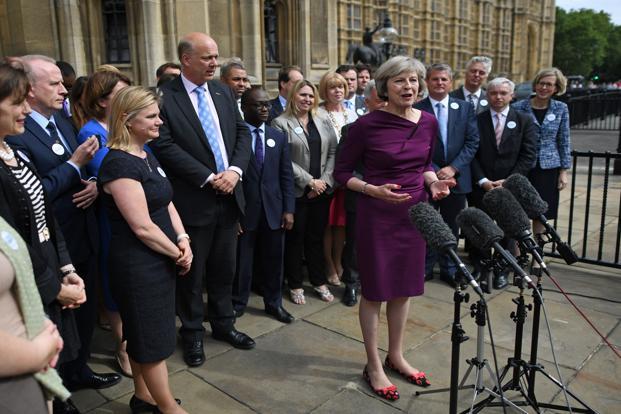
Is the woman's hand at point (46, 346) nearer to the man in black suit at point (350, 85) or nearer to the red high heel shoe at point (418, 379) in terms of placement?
the red high heel shoe at point (418, 379)

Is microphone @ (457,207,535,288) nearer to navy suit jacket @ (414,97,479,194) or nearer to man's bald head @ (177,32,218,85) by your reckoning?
man's bald head @ (177,32,218,85)

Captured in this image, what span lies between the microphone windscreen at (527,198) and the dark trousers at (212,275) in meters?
1.93

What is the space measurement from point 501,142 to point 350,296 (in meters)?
2.09

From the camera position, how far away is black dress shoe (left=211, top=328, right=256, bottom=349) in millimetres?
3934

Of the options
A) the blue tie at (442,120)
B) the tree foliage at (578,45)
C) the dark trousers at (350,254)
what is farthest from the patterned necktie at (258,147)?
the tree foliage at (578,45)

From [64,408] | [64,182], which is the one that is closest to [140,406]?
[64,408]

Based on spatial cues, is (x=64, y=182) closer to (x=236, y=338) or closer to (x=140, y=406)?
(x=140, y=406)

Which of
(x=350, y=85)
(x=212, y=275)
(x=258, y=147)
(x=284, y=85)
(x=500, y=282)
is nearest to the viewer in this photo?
(x=212, y=275)

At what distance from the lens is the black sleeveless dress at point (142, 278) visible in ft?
9.05

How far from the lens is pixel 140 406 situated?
3.06 meters

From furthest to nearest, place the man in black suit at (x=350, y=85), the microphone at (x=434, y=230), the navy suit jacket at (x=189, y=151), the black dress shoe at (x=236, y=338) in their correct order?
1. the man in black suit at (x=350, y=85)
2. the black dress shoe at (x=236, y=338)
3. the navy suit jacket at (x=189, y=151)
4. the microphone at (x=434, y=230)

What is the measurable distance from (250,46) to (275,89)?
128 inches

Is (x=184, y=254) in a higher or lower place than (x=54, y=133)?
lower

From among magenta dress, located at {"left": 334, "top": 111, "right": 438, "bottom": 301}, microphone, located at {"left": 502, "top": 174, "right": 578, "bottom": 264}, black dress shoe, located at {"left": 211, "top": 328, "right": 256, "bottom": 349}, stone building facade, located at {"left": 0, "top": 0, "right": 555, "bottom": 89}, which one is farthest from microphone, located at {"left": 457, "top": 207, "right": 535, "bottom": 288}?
stone building facade, located at {"left": 0, "top": 0, "right": 555, "bottom": 89}
